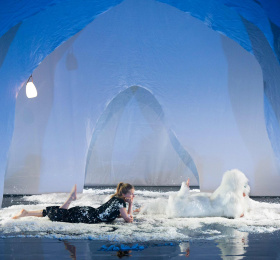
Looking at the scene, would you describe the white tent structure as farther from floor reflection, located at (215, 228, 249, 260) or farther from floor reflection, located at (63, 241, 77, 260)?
floor reflection, located at (63, 241, 77, 260)

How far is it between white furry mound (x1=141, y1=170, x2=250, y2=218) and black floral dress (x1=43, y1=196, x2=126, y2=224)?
0.85m

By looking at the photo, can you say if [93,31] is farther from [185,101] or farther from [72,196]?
[72,196]

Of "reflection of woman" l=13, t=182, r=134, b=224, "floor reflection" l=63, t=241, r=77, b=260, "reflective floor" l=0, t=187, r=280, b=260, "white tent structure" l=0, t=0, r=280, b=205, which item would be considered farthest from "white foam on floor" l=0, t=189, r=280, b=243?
"white tent structure" l=0, t=0, r=280, b=205

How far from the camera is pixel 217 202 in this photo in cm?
533

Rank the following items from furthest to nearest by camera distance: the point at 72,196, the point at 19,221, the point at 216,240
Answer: the point at 72,196
the point at 19,221
the point at 216,240

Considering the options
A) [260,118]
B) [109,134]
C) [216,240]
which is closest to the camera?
[216,240]

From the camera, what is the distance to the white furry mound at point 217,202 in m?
5.21

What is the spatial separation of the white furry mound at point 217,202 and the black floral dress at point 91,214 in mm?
845

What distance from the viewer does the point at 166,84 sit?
9.26 metres

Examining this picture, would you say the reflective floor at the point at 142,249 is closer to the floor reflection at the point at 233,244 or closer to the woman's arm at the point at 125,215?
the floor reflection at the point at 233,244

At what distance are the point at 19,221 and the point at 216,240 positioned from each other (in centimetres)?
235

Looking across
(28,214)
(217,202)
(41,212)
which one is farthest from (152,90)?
(28,214)

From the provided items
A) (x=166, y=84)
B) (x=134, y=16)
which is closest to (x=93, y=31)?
A: (x=134, y=16)

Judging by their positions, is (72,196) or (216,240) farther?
(72,196)
